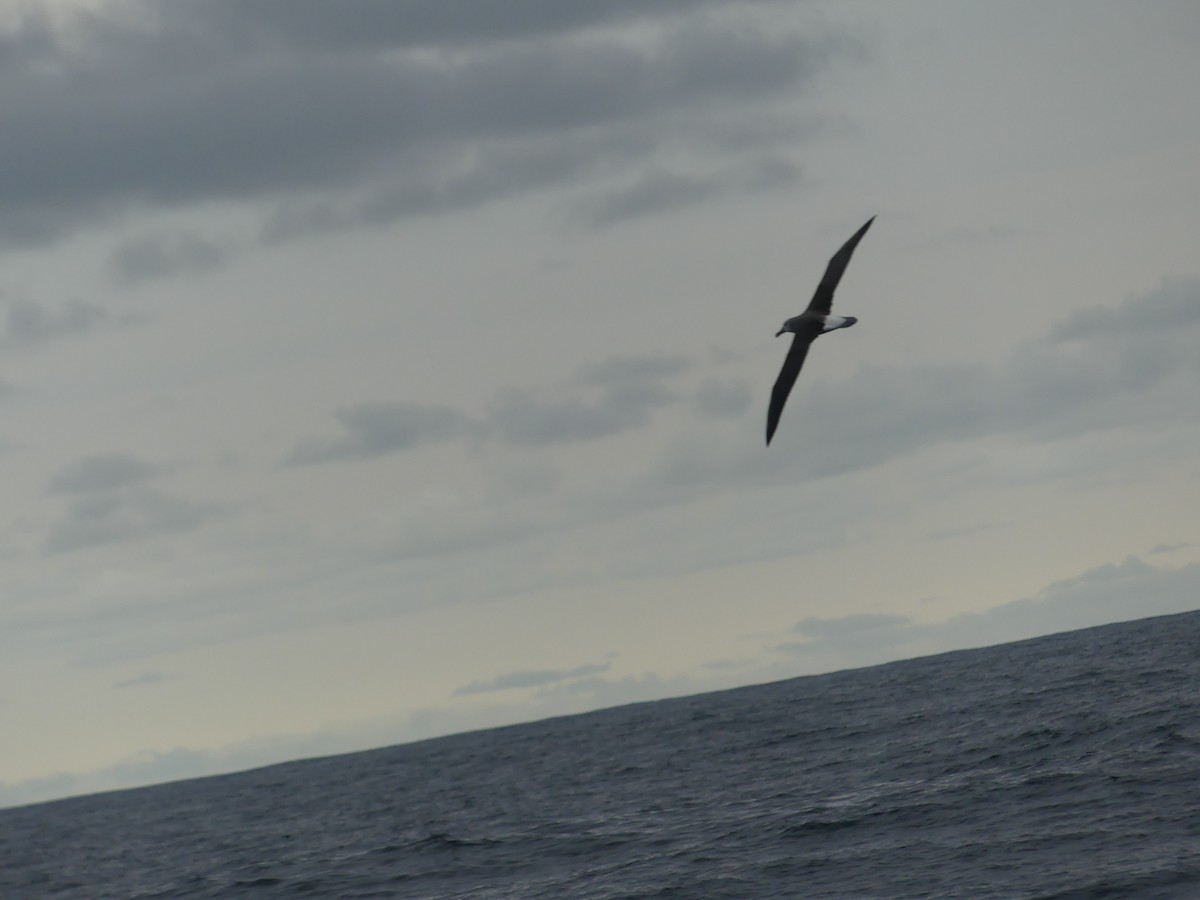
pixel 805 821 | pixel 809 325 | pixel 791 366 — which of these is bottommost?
pixel 805 821

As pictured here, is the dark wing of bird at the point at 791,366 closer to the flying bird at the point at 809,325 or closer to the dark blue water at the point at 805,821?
the flying bird at the point at 809,325

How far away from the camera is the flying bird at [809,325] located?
21828 mm

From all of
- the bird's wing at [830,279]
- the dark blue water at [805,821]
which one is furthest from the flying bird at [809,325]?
the dark blue water at [805,821]

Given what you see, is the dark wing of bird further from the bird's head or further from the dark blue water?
the dark blue water

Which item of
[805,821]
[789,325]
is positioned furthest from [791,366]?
[805,821]

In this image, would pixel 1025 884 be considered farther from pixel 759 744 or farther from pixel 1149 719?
pixel 759 744

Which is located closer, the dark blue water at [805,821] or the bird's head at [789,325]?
the bird's head at [789,325]

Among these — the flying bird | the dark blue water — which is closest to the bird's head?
the flying bird

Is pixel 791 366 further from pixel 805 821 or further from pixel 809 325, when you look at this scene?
pixel 805 821

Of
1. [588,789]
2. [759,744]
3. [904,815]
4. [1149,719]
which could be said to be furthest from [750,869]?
[759,744]

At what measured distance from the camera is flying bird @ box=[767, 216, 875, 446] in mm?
21828

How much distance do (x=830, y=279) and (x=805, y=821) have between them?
69.2ft

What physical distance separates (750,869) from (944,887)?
6.31 meters

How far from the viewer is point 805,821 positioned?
3922 cm
